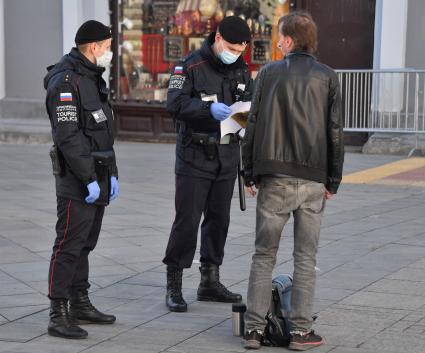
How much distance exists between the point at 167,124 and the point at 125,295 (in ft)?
32.3

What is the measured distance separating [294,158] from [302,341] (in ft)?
3.09

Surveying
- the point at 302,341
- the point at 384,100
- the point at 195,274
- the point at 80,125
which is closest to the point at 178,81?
the point at 80,125

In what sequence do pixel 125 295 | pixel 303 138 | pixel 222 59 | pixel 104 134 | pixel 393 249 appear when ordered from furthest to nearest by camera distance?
pixel 393 249 → pixel 125 295 → pixel 222 59 → pixel 104 134 → pixel 303 138

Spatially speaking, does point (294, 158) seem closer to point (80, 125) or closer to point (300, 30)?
point (300, 30)

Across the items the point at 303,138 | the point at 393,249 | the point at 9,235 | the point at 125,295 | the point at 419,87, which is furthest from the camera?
the point at 419,87

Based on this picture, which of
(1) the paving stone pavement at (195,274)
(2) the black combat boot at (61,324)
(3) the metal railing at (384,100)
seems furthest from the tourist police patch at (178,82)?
(3) the metal railing at (384,100)

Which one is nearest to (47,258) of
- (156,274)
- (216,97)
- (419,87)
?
(156,274)

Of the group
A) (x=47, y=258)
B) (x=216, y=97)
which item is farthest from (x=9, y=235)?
(x=216, y=97)

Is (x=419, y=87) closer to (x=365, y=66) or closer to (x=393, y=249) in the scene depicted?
(x=365, y=66)

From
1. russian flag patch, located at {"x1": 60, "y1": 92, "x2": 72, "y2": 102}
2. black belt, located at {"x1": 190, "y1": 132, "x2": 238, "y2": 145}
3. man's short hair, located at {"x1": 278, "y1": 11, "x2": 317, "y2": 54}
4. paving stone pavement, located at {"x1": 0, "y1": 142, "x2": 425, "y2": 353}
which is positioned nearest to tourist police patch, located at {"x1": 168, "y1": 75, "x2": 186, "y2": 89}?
black belt, located at {"x1": 190, "y1": 132, "x2": 238, "y2": 145}

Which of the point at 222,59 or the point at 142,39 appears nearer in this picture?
the point at 222,59

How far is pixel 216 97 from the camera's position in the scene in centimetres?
627

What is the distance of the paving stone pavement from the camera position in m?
5.57

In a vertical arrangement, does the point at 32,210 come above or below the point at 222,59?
below
